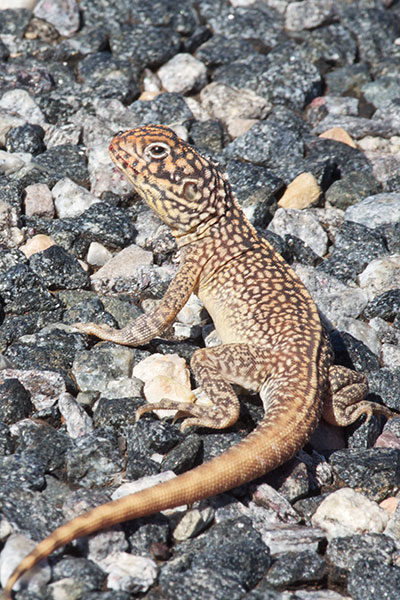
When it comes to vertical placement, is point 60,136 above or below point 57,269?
above

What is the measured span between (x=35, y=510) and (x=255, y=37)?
32.3 feet

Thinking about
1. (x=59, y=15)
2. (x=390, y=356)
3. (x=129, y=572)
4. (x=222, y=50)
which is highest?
(x=59, y=15)

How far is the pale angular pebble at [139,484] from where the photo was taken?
5.46m

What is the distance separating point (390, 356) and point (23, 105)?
624cm

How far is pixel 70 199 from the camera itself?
8.95m

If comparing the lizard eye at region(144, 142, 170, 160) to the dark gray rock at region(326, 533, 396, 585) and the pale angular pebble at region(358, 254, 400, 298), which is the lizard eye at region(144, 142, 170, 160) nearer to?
the pale angular pebble at region(358, 254, 400, 298)

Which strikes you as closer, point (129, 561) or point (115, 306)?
point (129, 561)

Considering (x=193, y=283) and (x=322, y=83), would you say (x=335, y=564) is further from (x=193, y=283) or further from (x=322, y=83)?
(x=322, y=83)

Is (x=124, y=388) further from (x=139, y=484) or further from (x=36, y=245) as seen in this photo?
(x=36, y=245)

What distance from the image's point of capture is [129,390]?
661cm

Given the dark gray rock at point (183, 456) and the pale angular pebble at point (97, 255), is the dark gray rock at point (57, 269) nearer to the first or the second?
the pale angular pebble at point (97, 255)

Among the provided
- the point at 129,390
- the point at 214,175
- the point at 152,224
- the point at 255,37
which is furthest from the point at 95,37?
the point at 129,390

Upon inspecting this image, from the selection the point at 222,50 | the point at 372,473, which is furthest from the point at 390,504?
the point at 222,50

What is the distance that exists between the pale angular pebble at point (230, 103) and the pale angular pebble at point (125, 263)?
11.0 ft
